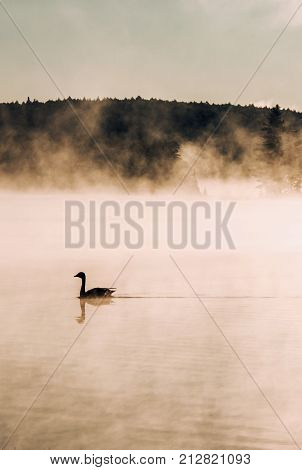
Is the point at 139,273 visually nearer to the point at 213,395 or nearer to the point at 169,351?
the point at 169,351

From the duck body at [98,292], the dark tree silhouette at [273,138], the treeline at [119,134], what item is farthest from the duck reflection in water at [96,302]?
the treeline at [119,134]

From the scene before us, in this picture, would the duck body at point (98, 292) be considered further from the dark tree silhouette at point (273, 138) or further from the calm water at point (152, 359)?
the dark tree silhouette at point (273, 138)

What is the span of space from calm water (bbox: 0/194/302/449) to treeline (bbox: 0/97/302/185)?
6664cm

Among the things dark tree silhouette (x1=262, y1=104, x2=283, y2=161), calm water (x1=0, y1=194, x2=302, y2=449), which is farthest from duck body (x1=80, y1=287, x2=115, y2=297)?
dark tree silhouette (x1=262, y1=104, x2=283, y2=161)

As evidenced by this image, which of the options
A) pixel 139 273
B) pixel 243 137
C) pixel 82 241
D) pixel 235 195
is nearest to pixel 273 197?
pixel 235 195

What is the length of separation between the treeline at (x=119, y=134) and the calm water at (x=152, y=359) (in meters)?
66.6

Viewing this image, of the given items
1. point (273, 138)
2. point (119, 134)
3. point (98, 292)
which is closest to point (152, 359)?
point (98, 292)

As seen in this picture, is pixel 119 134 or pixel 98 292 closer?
pixel 98 292

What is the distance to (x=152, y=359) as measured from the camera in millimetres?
10141

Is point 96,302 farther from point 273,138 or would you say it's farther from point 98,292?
point 273,138

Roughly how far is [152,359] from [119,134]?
10572 centimetres

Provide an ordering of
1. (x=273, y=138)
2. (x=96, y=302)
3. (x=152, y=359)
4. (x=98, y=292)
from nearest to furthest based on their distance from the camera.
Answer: (x=152, y=359) → (x=96, y=302) → (x=98, y=292) → (x=273, y=138)

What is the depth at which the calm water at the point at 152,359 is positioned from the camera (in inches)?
298

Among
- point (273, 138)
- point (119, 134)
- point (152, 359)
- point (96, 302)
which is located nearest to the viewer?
point (152, 359)
